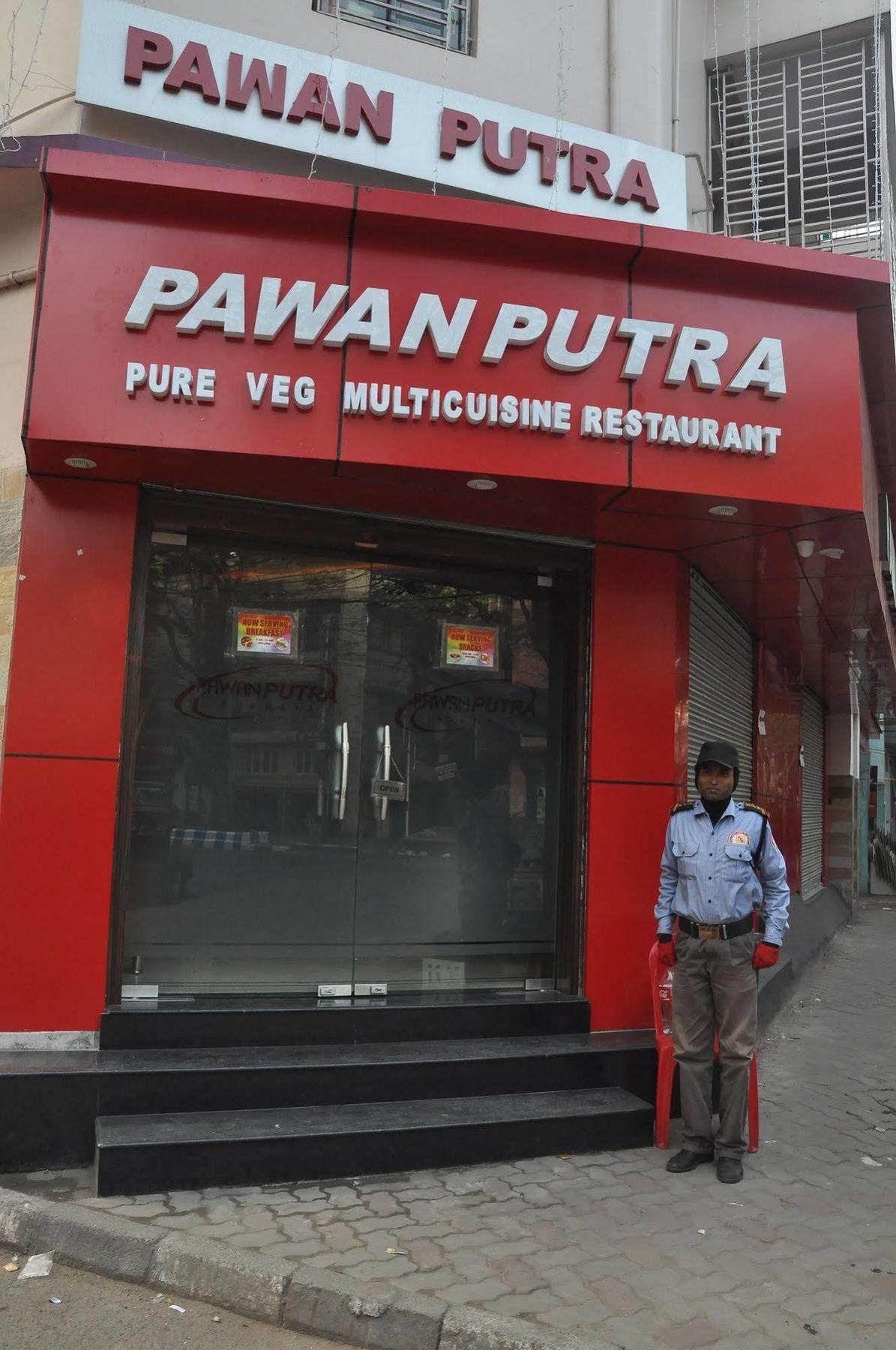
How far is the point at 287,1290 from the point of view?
3645 mm

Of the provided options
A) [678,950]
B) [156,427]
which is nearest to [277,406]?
[156,427]

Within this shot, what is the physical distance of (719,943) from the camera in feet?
16.8

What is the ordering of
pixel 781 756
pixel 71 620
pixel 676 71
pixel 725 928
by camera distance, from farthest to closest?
pixel 781 756, pixel 676 71, pixel 71 620, pixel 725 928

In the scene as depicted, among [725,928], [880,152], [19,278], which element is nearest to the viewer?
[725,928]

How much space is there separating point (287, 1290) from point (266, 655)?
11.4ft

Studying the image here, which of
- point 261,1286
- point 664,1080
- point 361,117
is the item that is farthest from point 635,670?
point 261,1286

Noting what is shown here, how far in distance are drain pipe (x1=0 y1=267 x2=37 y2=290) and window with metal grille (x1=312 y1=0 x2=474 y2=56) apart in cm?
266

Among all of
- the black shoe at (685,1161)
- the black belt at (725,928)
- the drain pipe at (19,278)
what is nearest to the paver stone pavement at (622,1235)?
the black shoe at (685,1161)

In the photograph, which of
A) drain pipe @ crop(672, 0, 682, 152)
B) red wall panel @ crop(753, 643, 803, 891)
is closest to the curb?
drain pipe @ crop(672, 0, 682, 152)

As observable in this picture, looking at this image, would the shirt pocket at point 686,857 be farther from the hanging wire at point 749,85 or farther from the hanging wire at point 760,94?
the hanging wire at point 760,94

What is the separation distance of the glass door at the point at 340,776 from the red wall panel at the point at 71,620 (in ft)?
1.39

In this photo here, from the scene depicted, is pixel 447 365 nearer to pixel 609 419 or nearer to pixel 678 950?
pixel 609 419

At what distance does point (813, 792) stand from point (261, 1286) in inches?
526

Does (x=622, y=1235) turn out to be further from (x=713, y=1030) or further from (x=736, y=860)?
(x=736, y=860)
